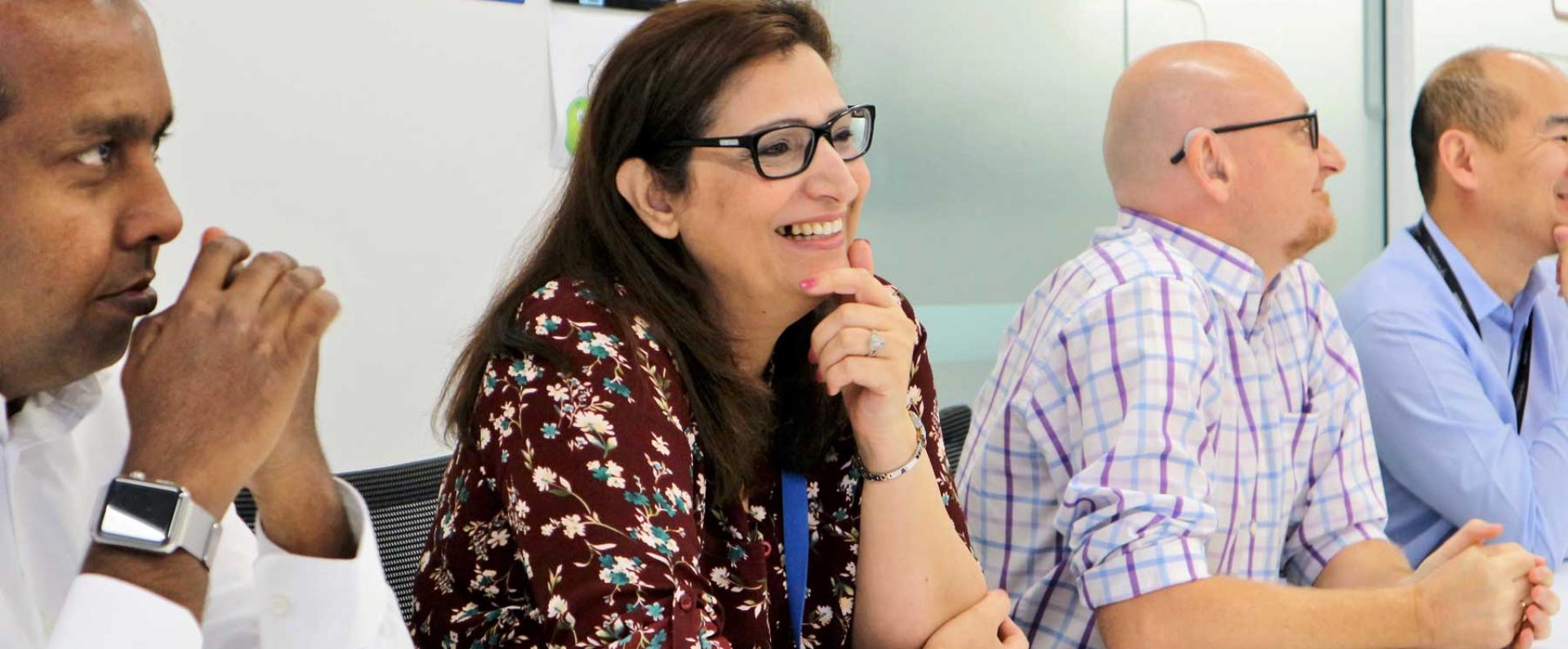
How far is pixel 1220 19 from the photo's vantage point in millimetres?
3729

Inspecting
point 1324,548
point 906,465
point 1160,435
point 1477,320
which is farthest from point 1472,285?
point 906,465

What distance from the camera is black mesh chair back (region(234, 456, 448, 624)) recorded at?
60.0 inches

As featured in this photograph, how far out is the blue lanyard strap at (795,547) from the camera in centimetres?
152

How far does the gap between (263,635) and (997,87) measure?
2.51 m

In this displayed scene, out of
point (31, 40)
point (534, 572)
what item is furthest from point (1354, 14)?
point (31, 40)

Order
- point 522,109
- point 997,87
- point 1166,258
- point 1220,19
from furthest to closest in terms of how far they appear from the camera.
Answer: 1. point 1220,19
2. point 997,87
3. point 522,109
4. point 1166,258

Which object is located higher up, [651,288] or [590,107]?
[590,107]

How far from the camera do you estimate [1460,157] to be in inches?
Answer: 105

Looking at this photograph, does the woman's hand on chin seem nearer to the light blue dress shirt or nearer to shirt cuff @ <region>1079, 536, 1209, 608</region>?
shirt cuff @ <region>1079, 536, 1209, 608</region>

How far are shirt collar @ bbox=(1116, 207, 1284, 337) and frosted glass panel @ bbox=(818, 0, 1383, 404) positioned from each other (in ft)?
3.92

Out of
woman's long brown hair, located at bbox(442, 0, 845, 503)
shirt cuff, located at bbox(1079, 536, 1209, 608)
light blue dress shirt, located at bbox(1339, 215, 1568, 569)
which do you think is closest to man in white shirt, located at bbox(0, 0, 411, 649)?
woman's long brown hair, located at bbox(442, 0, 845, 503)

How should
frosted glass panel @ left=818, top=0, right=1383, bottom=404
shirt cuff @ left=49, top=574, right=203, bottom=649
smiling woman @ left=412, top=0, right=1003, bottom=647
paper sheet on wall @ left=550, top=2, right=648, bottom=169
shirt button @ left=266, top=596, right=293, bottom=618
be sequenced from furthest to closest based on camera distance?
frosted glass panel @ left=818, top=0, right=1383, bottom=404 → paper sheet on wall @ left=550, top=2, right=648, bottom=169 → smiling woman @ left=412, top=0, right=1003, bottom=647 → shirt button @ left=266, top=596, right=293, bottom=618 → shirt cuff @ left=49, top=574, right=203, bottom=649

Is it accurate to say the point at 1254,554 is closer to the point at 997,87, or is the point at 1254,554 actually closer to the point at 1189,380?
the point at 1189,380

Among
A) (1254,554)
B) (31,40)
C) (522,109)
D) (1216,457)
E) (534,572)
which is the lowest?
(1254,554)
